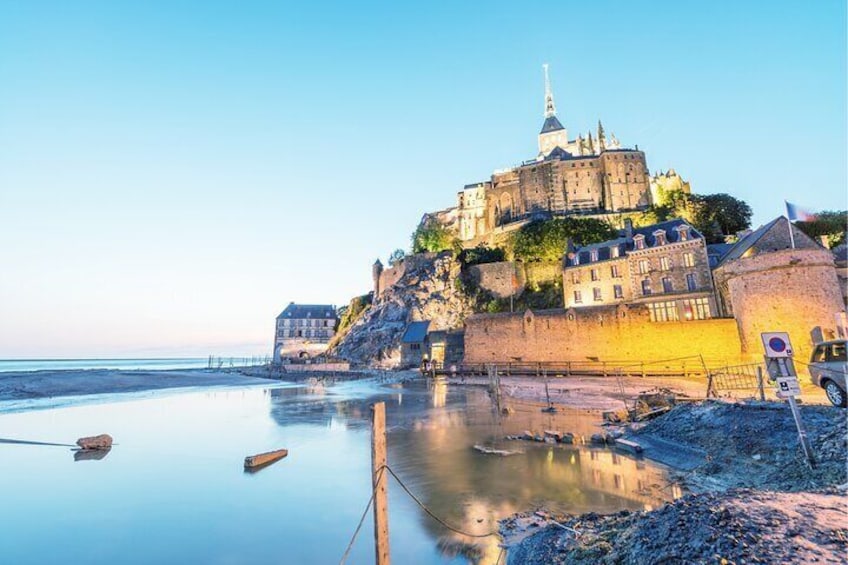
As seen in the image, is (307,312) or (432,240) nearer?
(432,240)

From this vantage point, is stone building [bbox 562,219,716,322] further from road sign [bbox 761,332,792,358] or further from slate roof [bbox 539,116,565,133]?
slate roof [bbox 539,116,565,133]

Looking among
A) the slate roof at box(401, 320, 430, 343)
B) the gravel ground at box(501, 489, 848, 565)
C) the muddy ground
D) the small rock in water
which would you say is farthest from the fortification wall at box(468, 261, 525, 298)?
the gravel ground at box(501, 489, 848, 565)

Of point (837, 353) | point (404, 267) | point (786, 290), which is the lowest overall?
point (837, 353)

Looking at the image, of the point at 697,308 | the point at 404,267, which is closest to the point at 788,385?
the point at 697,308

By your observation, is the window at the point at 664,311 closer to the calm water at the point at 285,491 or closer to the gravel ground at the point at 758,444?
the calm water at the point at 285,491

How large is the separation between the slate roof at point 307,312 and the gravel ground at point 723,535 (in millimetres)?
78317

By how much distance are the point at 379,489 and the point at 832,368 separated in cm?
1156

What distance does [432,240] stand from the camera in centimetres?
6944

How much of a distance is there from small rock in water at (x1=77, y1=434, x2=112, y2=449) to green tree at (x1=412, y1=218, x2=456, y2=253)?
5753 cm

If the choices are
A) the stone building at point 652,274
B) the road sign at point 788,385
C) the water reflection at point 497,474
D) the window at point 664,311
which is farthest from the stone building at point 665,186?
the road sign at point 788,385

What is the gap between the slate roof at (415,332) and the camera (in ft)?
164

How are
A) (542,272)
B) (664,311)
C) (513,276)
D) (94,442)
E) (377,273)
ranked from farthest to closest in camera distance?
(377,273), (513,276), (542,272), (664,311), (94,442)

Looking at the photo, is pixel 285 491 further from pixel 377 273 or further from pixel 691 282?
pixel 377 273

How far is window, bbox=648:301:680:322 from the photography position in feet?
108
